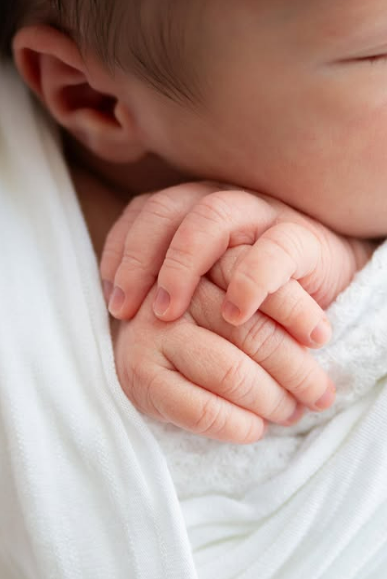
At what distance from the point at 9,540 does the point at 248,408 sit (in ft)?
1.07

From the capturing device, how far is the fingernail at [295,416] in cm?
92

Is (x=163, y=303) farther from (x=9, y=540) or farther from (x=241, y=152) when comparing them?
(x=9, y=540)

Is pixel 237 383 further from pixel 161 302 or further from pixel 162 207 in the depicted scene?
pixel 162 207

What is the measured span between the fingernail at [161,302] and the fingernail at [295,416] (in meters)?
0.20

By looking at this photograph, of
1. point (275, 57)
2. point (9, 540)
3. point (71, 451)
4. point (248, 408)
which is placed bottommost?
point (9, 540)

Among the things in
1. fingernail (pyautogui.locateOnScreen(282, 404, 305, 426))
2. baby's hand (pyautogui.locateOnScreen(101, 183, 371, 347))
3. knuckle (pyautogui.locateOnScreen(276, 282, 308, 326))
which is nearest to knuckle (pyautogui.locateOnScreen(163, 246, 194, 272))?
baby's hand (pyautogui.locateOnScreen(101, 183, 371, 347))

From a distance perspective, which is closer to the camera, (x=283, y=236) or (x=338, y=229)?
(x=283, y=236)

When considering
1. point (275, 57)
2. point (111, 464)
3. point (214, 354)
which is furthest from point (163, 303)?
point (275, 57)

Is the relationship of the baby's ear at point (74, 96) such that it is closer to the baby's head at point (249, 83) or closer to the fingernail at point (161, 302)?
the baby's head at point (249, 83)

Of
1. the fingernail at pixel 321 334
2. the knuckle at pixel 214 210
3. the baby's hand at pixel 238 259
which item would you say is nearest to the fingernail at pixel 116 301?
the baby's hand at pixel 238 259

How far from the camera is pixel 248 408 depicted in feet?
2.91

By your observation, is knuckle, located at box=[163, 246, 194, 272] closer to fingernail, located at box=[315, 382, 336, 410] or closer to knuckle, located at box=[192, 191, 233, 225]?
knuckle, located at box=[192, 191, 233, 225]

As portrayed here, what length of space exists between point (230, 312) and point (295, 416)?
6.6 inches

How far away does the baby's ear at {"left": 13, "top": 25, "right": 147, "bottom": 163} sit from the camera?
1044 millimetres
